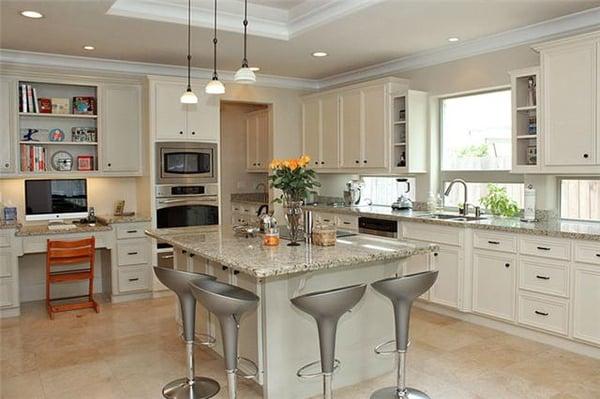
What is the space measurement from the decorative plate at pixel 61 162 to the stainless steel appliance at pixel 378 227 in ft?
10.7

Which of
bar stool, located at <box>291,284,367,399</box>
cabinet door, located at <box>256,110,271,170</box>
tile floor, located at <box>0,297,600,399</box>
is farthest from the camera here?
cabinet door, located at <box>256,110,271,170</box>

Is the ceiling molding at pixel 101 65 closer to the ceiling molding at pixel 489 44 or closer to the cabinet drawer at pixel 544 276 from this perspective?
the ceiling molding at pixel 489 44

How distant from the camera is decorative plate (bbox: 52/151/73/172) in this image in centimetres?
560

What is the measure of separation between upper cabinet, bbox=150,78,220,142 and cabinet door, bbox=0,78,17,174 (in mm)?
1365

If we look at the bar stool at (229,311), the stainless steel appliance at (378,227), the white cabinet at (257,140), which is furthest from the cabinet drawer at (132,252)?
the bar stool at (229,311)

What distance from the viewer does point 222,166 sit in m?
7.73

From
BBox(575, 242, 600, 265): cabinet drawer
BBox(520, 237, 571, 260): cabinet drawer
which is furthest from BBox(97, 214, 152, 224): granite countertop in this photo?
BBox(575, 242, 600, 265): cabinet drawer

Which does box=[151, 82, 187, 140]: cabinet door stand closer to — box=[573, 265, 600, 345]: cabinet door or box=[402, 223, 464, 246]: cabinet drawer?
box=[402, 223, 464, 246]: cabinet drawer

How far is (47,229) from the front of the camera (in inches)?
203

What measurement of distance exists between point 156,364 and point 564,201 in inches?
146

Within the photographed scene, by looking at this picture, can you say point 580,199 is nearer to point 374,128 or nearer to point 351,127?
point 374,128

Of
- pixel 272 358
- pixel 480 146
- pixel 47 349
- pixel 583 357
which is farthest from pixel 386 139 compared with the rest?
pixel 47 349

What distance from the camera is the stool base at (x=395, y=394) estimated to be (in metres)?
3.13

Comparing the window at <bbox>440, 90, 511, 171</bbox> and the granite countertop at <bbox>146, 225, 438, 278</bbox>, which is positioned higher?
the window at <bbox>440, 90, 511, 171</bbox>
